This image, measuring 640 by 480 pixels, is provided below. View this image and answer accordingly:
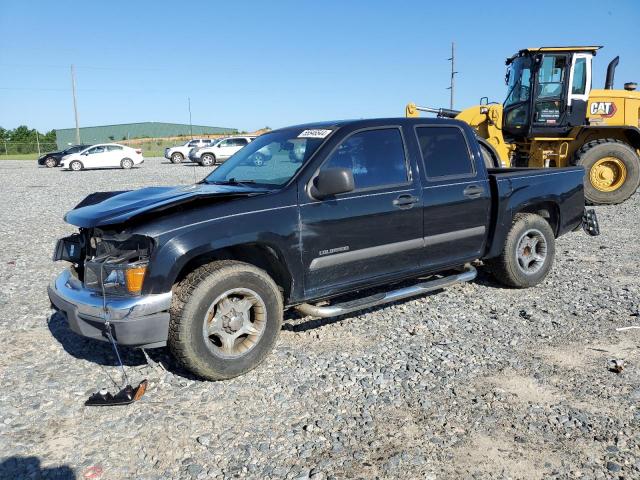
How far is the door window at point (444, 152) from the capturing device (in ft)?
16.2

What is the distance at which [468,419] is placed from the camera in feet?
10.7

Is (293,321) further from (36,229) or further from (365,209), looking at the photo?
(36,229)

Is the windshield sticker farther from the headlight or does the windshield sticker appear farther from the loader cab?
the loader cab

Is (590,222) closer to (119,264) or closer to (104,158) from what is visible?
(119,264)

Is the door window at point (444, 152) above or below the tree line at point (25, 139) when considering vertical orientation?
below

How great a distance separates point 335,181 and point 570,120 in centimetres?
1001

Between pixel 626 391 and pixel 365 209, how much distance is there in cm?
226

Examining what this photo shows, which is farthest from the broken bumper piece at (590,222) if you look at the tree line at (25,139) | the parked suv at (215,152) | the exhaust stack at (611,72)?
the tree line at (25,139)

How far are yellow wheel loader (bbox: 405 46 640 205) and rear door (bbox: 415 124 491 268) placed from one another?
276 inches

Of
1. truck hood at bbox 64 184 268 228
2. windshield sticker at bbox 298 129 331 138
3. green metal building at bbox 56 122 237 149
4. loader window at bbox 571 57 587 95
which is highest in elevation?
green metal building at bbox 56 122 237 149

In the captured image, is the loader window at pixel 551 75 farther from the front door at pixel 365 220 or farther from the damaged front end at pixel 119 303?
the damaged front end at pixel 119 303

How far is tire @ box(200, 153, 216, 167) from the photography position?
31.5 meters

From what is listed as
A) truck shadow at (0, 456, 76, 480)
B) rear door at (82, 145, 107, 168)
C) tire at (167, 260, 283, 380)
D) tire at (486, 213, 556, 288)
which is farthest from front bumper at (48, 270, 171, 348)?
rear door at (82, 145, 107, 168)

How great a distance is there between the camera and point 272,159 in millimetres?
4656
